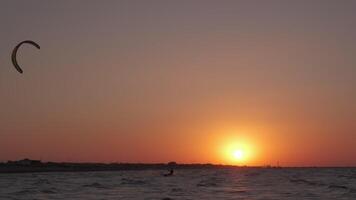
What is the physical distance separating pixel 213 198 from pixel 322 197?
33.5ft

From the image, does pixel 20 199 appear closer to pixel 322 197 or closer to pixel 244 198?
pixel 244 198

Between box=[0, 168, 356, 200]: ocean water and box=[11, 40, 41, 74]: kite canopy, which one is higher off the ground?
box=[11, 40, 41, 74]: kite canopy

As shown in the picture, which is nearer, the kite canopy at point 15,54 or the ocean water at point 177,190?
the kite canopy at point 15,54

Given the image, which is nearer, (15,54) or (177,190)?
(15,54)

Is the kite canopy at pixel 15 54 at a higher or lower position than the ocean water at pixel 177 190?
higher

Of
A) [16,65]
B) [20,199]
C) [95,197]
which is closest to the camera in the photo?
[16,65]

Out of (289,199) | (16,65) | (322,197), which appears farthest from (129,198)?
(16,65)

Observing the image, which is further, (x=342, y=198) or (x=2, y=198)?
(x=342, y=198)

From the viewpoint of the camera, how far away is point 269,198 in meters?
49.9

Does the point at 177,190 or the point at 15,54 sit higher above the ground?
the point at 15,54

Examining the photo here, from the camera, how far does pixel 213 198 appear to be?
166 ft

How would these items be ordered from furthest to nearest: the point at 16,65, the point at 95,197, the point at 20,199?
the point at 95,197 → the point at 20,199 → the point at 16,65

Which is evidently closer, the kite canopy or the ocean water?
the kite canopy

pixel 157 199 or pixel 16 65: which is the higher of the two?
pixel 16 65
